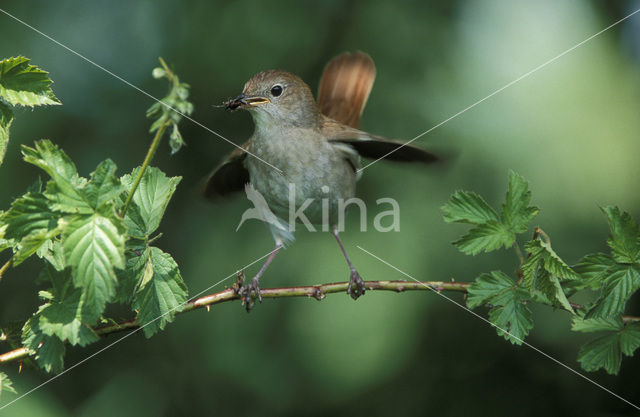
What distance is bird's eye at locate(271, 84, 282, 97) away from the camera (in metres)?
2.86

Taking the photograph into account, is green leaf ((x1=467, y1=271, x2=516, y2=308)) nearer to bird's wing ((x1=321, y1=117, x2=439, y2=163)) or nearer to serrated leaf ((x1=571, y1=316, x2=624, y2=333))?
serrated leaf ((x1=571, y1=316, x2=624, y2=333))

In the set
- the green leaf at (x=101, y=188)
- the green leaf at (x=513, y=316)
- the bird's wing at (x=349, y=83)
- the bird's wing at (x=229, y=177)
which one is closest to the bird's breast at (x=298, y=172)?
the bird's wing at (x=229, y=177)

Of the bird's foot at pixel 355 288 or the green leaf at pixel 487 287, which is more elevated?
the bird's foot at pixel 355 288

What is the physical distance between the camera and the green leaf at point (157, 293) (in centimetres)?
142

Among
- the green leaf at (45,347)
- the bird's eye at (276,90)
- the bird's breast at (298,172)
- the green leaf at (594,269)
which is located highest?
the bird's eye at (276,90)

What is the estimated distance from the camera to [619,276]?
1.45 metres

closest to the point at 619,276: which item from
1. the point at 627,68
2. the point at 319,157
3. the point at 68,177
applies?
the point at 68,177

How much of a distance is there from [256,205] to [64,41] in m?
1.66

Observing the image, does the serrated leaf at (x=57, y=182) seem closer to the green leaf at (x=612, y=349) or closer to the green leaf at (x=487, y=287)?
the green leaf at (x=487, y=287)

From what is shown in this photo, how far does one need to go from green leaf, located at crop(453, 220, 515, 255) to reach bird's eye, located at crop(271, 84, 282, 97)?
59.1 inches

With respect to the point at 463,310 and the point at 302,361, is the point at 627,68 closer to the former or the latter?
the point at 463,310

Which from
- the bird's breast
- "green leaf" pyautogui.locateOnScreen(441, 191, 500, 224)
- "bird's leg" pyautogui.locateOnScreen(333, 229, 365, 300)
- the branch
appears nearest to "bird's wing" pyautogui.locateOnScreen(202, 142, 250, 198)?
the bird's breast

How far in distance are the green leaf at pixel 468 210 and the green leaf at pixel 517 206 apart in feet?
0.13

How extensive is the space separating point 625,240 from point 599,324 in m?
0.33
